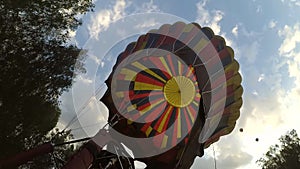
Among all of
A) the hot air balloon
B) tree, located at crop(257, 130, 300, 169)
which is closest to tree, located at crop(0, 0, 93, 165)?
the hot air balloon

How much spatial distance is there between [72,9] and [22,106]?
431 centimetres

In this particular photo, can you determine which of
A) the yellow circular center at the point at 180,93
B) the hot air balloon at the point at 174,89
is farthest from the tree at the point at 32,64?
the yellow circular center at the point at 180,93

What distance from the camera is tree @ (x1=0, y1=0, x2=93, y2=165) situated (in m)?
11.6

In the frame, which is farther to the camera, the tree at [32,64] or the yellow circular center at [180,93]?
the tree at [32,64]

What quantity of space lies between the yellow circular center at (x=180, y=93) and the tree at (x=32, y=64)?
227 inches

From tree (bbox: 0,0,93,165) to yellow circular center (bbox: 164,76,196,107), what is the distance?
5770 millimetres

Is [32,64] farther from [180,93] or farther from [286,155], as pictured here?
[286,155]

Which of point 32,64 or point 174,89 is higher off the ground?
point 32,64

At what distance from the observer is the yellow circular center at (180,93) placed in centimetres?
930

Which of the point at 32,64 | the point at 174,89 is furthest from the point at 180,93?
the point at 32,64

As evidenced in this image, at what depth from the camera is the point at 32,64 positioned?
489 inches

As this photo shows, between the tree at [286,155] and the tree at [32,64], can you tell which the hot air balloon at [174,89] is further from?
the tree at [286,155]

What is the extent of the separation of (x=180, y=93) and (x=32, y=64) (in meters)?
6.28

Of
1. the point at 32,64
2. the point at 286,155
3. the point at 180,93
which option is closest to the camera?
the point at 180,93
